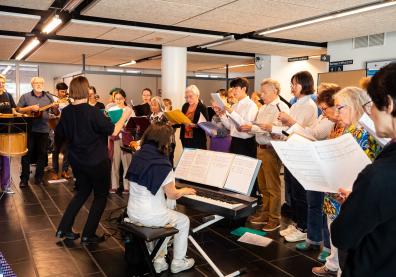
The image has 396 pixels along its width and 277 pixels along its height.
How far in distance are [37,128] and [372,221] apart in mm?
5558

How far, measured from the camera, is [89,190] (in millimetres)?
Answer: 3633

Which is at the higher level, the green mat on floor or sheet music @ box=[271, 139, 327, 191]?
sheet music @ box=[271, 139, 327, 191]

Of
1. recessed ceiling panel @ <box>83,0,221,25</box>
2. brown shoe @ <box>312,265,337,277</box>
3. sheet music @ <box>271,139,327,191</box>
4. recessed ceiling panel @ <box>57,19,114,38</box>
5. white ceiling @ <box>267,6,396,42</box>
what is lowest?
brown shoe @ <box>312,265,337,277</box>

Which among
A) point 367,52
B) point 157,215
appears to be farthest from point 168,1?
point 367,52

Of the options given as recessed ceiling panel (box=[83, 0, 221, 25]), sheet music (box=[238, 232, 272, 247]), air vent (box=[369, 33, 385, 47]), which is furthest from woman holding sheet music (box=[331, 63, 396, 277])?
air vent (box=[369, 33, 385, 47])

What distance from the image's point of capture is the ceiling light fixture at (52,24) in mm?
5288

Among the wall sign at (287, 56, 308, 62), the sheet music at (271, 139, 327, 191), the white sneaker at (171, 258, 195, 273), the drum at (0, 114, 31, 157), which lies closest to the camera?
the sheet music at (271, 139, 327, 191)

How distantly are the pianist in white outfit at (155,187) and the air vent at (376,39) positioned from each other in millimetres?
5383

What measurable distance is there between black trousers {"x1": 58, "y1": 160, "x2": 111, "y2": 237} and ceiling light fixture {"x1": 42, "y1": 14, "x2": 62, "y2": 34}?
107 inches

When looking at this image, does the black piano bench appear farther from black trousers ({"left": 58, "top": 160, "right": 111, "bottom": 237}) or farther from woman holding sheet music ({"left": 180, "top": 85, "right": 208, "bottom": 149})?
woman holding sheet music ({"left": 180, "top": 85, "right": 208, "bottom": 149})

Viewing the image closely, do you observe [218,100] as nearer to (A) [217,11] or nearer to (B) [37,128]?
(A) [217,11]

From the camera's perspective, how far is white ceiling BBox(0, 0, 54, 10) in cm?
459

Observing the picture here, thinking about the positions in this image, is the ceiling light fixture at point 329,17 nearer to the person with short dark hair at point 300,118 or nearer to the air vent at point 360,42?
the person with short dark hair at point 300,118

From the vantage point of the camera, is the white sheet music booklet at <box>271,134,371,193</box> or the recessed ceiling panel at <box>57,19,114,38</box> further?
the recessed ceiling panel at <box>57,19,114,38</box>
